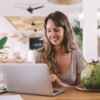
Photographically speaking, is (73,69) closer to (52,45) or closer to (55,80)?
(52,45)

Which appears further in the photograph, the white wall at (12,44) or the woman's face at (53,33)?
the white wall at (12,44)

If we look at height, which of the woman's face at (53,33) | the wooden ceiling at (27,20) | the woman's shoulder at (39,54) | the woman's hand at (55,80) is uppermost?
the wooden ceiling at (27,20)

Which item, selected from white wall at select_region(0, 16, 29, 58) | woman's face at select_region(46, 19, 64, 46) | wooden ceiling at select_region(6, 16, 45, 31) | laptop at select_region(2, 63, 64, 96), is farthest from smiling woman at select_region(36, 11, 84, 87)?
white wall at select_region(0, 16, 29, 58)

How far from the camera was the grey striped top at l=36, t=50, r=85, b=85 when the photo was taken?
1.95 m

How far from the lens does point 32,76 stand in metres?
1.23

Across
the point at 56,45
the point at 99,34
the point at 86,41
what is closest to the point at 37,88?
the point at 56,45

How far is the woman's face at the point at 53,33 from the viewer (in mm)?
1952

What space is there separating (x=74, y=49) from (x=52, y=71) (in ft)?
1.17

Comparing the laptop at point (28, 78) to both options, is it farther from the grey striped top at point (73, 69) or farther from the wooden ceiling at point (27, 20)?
the wooden ceiling at point (27, 20)

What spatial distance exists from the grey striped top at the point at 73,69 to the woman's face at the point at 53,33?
0.75 feet

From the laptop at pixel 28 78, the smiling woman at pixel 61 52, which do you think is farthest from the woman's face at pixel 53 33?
the laptop at pixel 28 78

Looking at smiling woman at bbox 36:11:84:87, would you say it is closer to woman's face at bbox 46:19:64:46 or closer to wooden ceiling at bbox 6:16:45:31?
woman's face at bbox 46:19:64:46

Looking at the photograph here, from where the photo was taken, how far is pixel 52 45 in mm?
2078

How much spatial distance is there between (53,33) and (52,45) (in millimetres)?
171
